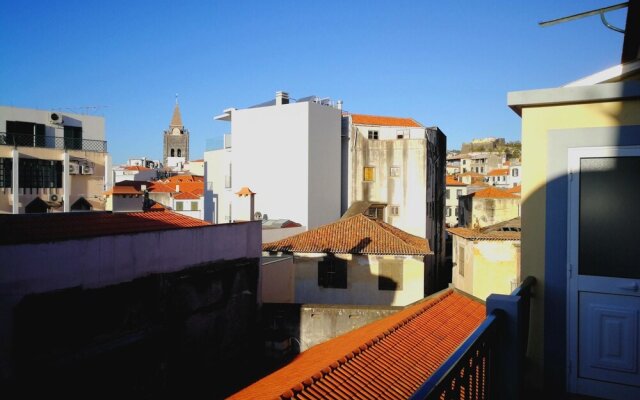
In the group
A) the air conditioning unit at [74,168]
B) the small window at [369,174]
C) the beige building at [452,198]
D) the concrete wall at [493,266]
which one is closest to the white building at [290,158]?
the small window at [369,174]

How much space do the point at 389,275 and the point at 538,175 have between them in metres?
13.7

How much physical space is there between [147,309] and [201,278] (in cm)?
192

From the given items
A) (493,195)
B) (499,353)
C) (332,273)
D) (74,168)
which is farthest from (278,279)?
(493,195)

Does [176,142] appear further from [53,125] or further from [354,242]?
[354,242]

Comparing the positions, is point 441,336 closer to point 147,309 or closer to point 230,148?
point 147,309

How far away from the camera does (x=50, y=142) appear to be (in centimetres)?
2536

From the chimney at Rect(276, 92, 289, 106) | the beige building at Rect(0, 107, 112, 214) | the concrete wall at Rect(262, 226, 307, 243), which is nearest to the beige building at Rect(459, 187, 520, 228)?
the concrete wall at Rect(262, 226, 307, 243)

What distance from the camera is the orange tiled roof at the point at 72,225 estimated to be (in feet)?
31.3

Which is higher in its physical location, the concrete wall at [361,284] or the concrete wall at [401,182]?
the concrete wall at [401,182]

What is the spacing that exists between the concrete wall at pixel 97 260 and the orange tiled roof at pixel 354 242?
5397 millimetres

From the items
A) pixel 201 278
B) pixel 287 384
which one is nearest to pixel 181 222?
pixel 201 278

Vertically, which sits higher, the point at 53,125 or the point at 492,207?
the point at 53,125

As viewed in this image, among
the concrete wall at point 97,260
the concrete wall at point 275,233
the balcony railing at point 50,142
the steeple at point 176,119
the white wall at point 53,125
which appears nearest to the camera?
the concrete wall at point 97,260

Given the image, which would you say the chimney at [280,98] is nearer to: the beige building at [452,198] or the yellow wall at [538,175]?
the yellow wall at [538,175]
